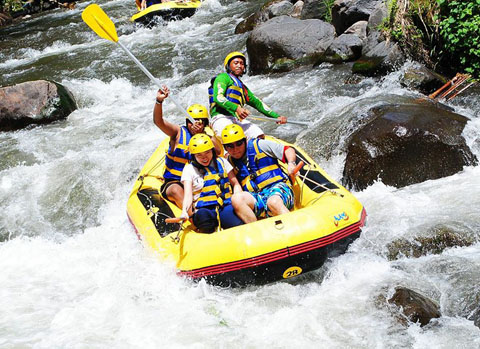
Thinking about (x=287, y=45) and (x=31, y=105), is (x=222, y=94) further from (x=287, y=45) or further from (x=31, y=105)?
(x=31, y=105)

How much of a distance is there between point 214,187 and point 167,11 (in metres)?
10.6

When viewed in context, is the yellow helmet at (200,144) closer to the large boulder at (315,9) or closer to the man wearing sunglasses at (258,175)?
the man wearing sunglasses at (258,175)

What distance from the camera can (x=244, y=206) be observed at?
14.6ft

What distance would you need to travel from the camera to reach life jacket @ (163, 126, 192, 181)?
5.00 meters

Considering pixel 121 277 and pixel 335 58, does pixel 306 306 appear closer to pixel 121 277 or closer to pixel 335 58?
pixel 121 277

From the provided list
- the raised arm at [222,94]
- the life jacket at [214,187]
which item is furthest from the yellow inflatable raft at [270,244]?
the raised arm at [222,94]

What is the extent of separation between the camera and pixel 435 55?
7.62m

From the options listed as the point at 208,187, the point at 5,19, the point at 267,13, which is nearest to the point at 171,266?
the point at 208,187

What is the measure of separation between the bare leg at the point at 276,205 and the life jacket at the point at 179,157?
0.92 metres

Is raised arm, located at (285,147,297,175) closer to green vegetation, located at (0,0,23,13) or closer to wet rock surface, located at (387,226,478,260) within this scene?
wet rock surface, located at (387,226,478,260)

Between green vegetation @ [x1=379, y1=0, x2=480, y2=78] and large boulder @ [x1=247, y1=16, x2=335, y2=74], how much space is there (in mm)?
1402

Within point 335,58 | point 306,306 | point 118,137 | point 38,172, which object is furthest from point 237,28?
point 306,306

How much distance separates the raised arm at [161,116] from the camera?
190 inches

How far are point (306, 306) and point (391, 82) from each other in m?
4.28
